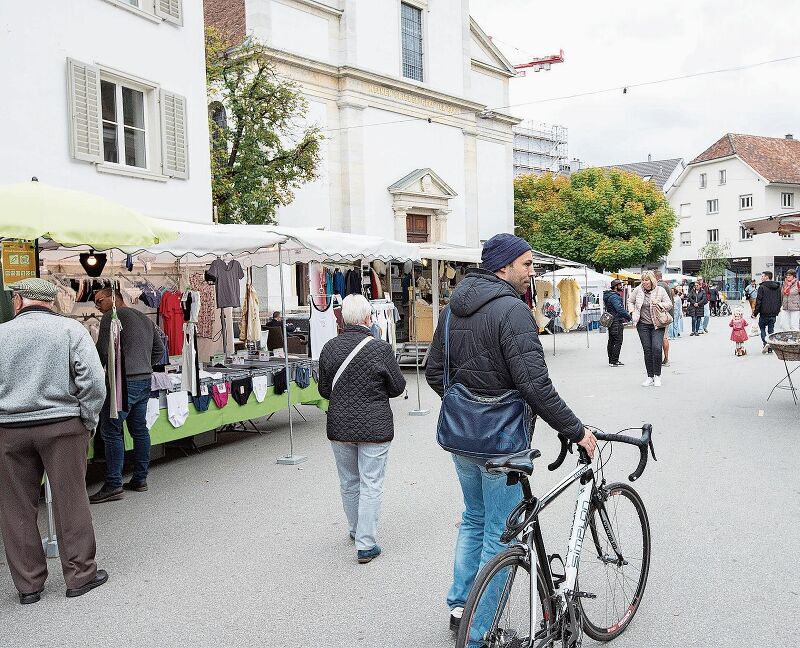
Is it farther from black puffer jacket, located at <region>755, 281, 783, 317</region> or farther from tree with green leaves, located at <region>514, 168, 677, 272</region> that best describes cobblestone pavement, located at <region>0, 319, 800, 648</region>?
tree with green leaves, located at <region>514, 168, 677, 272</region>

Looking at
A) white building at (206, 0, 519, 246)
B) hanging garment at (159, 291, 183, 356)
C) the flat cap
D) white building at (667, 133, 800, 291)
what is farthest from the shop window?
white building at (667, 133, 800, 291)

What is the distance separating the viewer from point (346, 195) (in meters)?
26.1

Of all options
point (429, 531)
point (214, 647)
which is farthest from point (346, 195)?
point (214, 647)

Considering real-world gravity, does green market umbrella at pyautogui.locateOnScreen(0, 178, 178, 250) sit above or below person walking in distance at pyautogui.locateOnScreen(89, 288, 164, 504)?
above

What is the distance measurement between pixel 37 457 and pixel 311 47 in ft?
74.7

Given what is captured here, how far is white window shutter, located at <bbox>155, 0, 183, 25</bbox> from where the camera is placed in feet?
47.2

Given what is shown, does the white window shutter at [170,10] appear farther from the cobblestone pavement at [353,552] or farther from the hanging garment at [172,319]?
the cobblestone pavement at [353,552]

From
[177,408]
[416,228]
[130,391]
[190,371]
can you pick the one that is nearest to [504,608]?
[130,391]

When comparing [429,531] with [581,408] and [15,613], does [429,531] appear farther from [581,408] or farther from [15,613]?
[581,408]

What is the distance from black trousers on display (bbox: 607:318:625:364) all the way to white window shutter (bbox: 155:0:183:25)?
10.9 meters

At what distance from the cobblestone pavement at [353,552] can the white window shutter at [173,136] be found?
273 inches

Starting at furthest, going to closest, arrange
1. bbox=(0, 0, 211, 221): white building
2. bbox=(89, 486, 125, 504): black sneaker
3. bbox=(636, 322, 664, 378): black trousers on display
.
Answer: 1. bbox=(636, 322, 664, 378): black trousers on display
2. bbox=(0, 0, 211, 221): white building
3. bbox=(89, 486, 125, 504): black sneaker

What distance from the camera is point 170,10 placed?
14617 millimetres

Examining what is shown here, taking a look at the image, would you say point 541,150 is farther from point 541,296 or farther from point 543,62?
point 541,296
